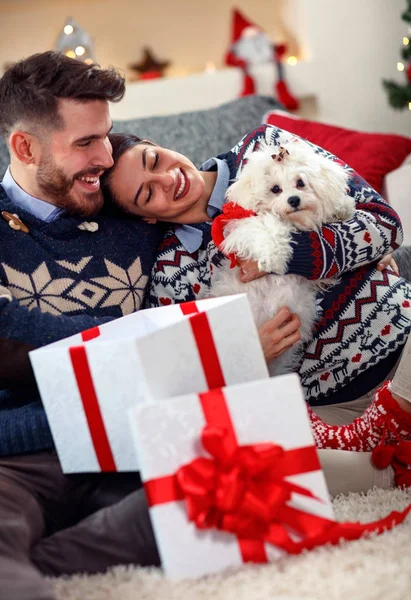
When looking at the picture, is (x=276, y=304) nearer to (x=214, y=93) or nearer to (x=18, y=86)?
(x=18, y=86)

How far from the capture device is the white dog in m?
1.66

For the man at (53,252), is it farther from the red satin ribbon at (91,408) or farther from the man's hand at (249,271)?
the man's hand at (249,271)

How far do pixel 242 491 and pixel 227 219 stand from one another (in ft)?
2.61

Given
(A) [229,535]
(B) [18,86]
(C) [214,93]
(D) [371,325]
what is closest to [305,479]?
(A) [229,535]

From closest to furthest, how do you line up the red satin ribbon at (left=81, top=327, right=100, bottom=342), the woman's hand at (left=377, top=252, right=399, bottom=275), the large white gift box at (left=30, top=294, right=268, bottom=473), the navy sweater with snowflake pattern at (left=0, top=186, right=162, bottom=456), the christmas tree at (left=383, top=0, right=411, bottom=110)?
1. the large white gift box at (left=30, top=294, right=268, bottom=473)
2. the red satin ribbon at (left=81, top=327, right=100, bottom=342)
3. the navy sweater with snowflake pattern at (left=0, top=186, right=162, bottom=456)
4. the woman's hand at (left=377, top=252, right=399, bottom=275)
5. the christmas tree at (left=383, top=0, right=411, bottom=110)

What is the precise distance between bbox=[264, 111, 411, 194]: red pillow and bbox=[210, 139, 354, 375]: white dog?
0.85 m

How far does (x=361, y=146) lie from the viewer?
263 centimetres

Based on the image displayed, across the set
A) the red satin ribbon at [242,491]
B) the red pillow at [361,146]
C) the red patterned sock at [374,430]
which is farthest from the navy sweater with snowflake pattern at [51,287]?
the red pillow at [361,146]

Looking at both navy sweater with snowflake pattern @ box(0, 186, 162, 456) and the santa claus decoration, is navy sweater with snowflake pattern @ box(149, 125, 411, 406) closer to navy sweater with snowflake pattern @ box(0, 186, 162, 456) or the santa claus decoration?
navy sweater with snowflake pattern @ box(0, 186, 162, 456)

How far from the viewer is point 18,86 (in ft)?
5.51

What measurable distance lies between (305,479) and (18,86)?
113 centimetres

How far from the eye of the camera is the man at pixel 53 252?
1412 mm

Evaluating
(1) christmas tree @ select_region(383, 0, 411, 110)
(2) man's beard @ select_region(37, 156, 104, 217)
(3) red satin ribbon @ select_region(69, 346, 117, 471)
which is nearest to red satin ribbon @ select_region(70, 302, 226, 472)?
(3) red satin ribbon @ select_region(69, 346, 117, 471)

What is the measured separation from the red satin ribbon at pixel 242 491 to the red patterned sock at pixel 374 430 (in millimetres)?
426
